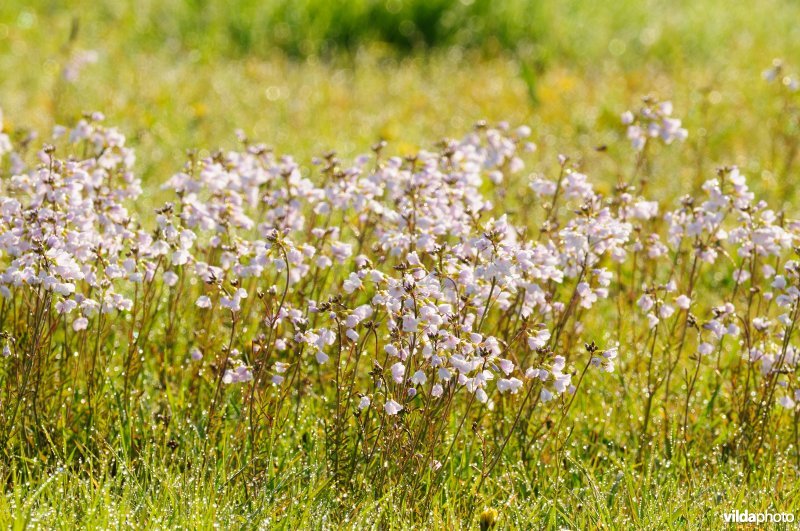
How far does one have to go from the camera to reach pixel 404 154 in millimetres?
6898

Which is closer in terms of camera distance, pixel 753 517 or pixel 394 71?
pixel 753 517

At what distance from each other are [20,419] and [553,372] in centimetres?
179

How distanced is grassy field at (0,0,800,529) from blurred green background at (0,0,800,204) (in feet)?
0.09

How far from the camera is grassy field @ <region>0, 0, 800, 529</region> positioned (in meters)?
3.20

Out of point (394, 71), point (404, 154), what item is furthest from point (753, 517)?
point (394, 71)

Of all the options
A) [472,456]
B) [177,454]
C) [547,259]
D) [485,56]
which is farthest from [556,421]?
[485,56]

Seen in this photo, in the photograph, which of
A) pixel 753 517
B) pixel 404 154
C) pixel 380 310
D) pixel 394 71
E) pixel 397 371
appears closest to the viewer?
pixel 397 371

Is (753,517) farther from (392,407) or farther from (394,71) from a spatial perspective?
(394,71)

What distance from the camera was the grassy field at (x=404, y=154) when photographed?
3203 mm

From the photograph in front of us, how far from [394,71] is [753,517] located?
6835mm

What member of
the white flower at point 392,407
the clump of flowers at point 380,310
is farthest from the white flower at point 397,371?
the white flower at point 392,407

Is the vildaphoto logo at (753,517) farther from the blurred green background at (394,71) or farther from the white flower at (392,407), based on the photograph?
the blurred green background at (394,71)

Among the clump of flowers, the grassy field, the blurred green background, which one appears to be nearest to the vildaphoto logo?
the grassy field

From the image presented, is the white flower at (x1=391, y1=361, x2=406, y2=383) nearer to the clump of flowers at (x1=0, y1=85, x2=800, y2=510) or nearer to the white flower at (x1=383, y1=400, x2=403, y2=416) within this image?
the clump of flowers at (x1=0, y1=85, x2=800, y2=510)
